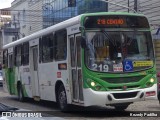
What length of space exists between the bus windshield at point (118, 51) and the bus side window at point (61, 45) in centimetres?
158

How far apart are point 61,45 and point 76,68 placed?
1.52 m

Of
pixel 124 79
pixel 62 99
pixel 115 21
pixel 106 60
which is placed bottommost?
pixel 62 99

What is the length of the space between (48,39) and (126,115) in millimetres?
4389

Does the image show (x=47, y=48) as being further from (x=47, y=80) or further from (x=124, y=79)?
(x=124, y=79)

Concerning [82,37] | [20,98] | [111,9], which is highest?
[111,9]

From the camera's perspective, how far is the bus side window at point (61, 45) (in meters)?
13.9

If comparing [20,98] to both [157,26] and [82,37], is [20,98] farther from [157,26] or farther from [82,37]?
A: [157,26]

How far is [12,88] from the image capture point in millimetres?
22359

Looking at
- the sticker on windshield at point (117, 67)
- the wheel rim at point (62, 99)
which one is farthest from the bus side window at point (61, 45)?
the sticker on windshield at point (117, 67)

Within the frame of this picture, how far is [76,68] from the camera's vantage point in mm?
13055

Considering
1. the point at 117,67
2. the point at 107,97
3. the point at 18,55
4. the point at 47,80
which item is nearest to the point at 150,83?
the point at 117,67

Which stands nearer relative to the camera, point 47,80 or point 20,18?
point 47,80

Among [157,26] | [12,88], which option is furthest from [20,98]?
[157,26]

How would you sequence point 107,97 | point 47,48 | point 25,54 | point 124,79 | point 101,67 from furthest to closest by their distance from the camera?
point 25,54 → point 47,48 → point 124,79 → point 101,67 → point 107,97
